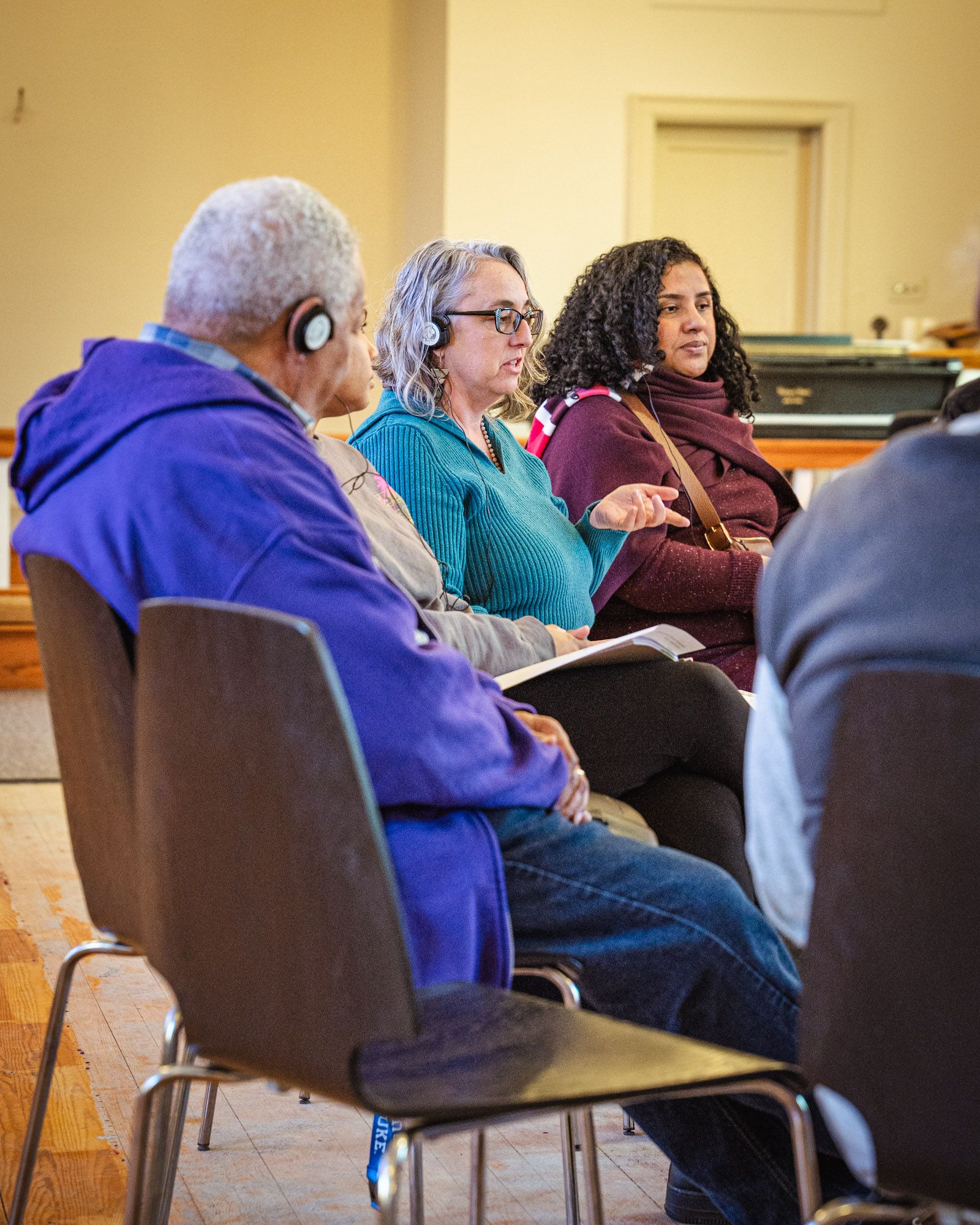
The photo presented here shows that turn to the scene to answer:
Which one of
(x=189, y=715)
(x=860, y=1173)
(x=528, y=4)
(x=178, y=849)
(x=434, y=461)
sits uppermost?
(x=528, y=4)

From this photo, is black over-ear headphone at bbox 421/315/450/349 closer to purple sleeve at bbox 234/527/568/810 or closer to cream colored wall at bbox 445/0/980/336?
purple sleeve at bbox 234/527/568/810

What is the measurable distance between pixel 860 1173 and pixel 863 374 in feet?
16.9

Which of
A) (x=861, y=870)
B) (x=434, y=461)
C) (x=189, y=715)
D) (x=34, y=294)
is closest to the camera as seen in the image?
(x=861, y=870)

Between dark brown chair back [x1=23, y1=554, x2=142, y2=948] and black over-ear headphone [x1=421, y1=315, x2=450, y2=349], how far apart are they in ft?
3.19

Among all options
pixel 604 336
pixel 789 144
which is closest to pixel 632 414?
pixel 604 336

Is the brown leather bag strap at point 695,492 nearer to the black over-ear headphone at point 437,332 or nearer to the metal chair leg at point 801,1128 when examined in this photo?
the black over-ear headphone at point 437,332

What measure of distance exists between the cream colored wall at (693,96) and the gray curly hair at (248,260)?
5784 millimetres

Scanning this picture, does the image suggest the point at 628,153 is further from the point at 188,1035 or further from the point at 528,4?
the point at 188,1035

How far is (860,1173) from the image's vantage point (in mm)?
937

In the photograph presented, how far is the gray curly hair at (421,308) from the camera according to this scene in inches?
86.3

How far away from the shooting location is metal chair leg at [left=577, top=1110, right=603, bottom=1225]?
52.7 inches

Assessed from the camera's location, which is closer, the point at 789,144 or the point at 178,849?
the point at 178,849

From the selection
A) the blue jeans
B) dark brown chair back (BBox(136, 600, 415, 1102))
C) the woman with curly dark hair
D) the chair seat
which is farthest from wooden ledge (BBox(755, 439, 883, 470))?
dark brown chair back (BBox(136, 600, 415, 1102))

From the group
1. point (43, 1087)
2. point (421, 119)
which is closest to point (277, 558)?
point (43, 1087)
